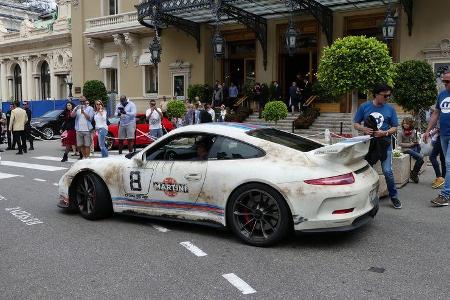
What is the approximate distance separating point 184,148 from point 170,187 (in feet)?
1.79

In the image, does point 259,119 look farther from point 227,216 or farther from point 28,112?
point 227,216

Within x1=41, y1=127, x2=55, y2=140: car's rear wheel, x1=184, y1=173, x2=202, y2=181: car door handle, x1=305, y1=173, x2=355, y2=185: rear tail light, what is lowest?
x1=41, y1=127, x2=55, y2=140: car's rear wheel

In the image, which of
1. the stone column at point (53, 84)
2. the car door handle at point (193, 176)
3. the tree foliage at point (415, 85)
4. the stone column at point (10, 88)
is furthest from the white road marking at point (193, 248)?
the stone column at point (10, 88)

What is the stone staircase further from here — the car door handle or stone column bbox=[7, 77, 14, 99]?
stone column bbox=[7, 77, 14, 99]

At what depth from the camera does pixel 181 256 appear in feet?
16.6

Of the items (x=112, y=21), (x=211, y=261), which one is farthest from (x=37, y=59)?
(x=211, y=261)

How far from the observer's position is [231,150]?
5.66 m

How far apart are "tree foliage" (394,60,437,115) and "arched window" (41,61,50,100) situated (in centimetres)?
3315

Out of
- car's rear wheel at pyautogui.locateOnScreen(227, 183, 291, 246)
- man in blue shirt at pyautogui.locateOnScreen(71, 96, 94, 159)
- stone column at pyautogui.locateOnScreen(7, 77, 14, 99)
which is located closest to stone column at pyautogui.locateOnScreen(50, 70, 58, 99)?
stone column at pyautogui.locateOnScreen(7, 77, 14, 99)

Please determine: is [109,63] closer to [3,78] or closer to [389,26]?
[3,78]

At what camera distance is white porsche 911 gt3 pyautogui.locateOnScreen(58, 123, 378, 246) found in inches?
200

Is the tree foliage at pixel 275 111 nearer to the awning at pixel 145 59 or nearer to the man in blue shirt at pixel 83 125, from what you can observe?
the man in blue shirt at pixel 83 125

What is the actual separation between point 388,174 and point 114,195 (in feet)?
12.8

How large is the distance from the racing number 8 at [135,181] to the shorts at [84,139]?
7611 mm
